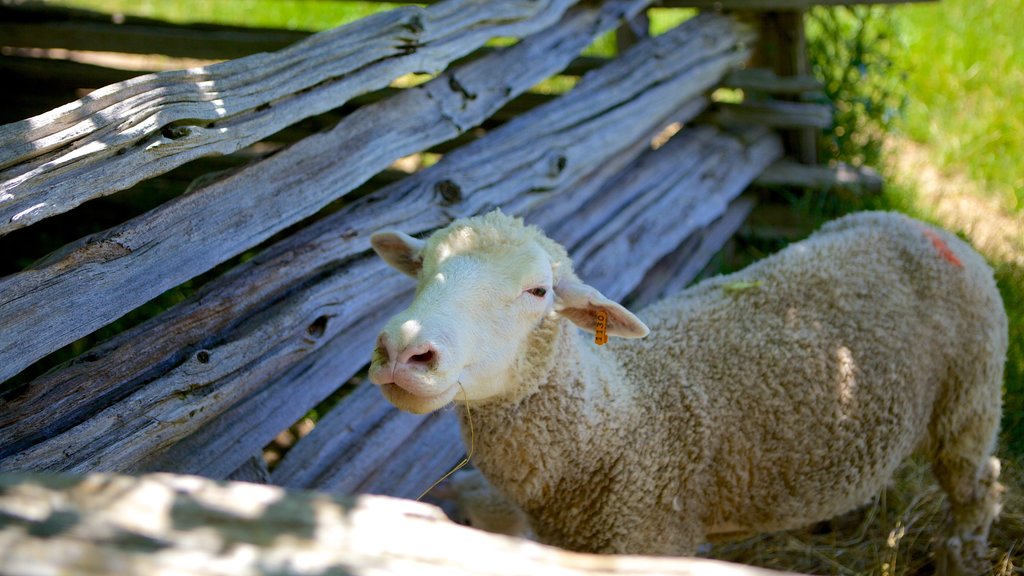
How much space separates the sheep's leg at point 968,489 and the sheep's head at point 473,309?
154 centimetres

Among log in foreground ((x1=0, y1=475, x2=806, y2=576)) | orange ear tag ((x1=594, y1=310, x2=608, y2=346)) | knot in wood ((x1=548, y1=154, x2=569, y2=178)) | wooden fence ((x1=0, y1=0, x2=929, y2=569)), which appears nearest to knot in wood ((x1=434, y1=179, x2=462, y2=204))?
wooden fence ((x1=0, y1=0, x2=929, y2=569))

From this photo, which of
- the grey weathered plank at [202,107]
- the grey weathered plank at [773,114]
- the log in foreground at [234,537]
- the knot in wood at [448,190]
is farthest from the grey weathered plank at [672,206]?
the log in foreground at [234,537]

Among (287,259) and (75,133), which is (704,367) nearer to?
(287,259)

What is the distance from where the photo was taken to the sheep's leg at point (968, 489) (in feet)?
11.3

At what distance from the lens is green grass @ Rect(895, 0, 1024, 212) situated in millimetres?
6402

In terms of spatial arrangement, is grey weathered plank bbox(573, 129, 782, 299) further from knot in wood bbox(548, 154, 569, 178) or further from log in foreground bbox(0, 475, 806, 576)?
log in foreground bbox(0, 475, 806, 576)

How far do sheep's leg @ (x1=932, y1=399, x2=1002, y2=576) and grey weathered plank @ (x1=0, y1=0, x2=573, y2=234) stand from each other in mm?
2467

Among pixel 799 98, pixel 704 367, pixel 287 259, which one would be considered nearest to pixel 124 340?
pixel 287 259

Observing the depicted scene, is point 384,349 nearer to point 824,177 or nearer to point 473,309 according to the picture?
point 473,309

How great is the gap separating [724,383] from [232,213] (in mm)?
1747

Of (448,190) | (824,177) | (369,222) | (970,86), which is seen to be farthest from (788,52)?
(369,222)

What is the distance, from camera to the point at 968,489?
11.5 feet

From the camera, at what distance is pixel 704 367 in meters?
3.19

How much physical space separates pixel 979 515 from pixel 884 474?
553 mm
